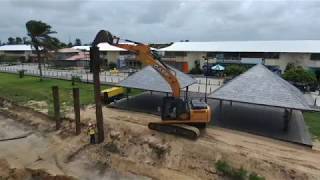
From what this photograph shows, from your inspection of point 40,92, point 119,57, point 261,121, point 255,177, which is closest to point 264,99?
point 261,121

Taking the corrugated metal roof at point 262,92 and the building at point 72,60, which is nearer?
the corrugated metal roof at point 262,92

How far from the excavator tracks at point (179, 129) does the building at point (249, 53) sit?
1371 inches

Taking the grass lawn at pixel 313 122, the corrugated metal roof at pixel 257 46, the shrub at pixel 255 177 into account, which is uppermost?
the corrugated metal roof at pixel 257 46

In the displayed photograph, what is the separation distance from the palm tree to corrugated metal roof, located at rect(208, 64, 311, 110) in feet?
112

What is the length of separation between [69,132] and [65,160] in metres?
4.48

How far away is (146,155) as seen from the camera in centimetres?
1912

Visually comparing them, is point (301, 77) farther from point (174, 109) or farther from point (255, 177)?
point (255, 177)

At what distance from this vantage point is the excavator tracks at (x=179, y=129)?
2028 centimetres

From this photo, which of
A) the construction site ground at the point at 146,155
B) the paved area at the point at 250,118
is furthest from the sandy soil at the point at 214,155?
the paved area at the point at 250,118

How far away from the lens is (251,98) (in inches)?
880

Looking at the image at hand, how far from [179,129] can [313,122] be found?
12.0m

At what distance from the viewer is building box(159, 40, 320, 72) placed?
4850cm

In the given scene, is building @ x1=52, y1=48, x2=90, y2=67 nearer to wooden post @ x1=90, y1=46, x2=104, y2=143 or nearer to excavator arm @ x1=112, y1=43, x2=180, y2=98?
wooden post @ x1=90, y1=46, x2=104, y2=143

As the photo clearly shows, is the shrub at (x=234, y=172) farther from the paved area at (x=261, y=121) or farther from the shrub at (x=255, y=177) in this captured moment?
the paved area at (x=261, y=121)
